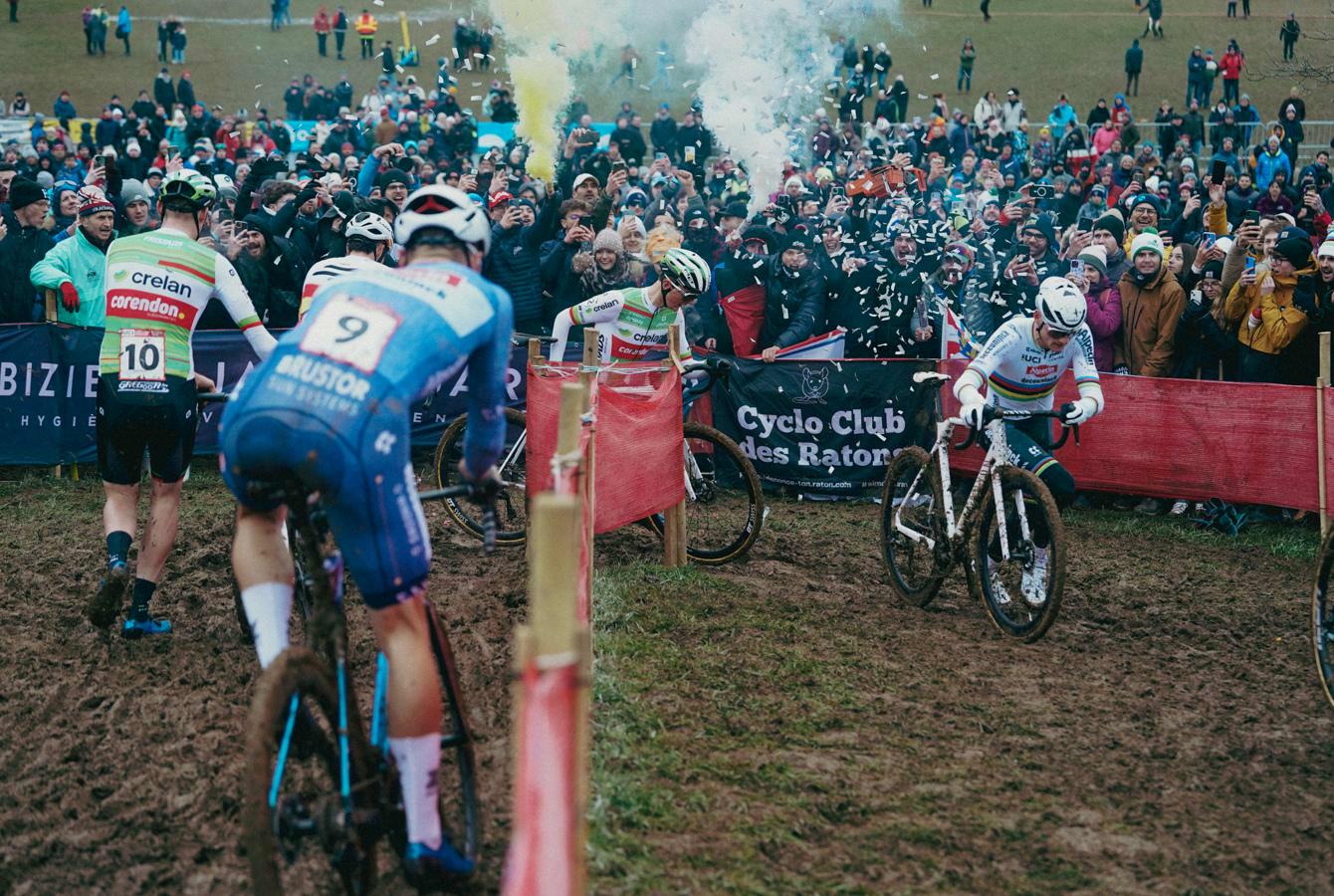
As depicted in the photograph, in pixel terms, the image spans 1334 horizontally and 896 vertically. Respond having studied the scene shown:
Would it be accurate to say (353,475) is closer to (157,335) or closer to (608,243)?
(157,335)

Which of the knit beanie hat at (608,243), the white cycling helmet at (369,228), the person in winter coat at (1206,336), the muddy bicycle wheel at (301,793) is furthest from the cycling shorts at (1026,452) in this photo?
the knit beanie hat at (608,243)

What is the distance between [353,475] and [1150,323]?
932 centimetres

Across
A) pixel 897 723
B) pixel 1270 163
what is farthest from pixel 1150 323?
pixel 1270 163

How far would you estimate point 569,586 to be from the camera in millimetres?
2812

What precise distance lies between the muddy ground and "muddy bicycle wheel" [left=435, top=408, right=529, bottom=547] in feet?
0.74

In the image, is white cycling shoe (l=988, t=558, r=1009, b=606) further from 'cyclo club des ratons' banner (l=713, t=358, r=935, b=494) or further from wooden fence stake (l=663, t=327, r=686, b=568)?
'cyclo club des ratons' banner (l=713, t=358, r=935, b=494)

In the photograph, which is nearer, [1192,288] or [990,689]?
[990,689]

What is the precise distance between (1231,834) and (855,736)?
1.57 meters

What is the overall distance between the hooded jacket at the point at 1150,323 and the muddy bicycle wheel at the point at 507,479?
18.3 ft

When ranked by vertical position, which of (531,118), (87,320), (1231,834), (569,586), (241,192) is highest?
(531,118)

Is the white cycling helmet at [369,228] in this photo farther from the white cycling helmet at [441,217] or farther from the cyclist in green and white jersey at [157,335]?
the white cycling helmet at [441,217]

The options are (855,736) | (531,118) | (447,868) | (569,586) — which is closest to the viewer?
(569,586)

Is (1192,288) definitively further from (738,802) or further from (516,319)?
(738,802)

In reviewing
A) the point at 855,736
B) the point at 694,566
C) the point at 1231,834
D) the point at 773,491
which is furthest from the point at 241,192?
the point at 1231,834
